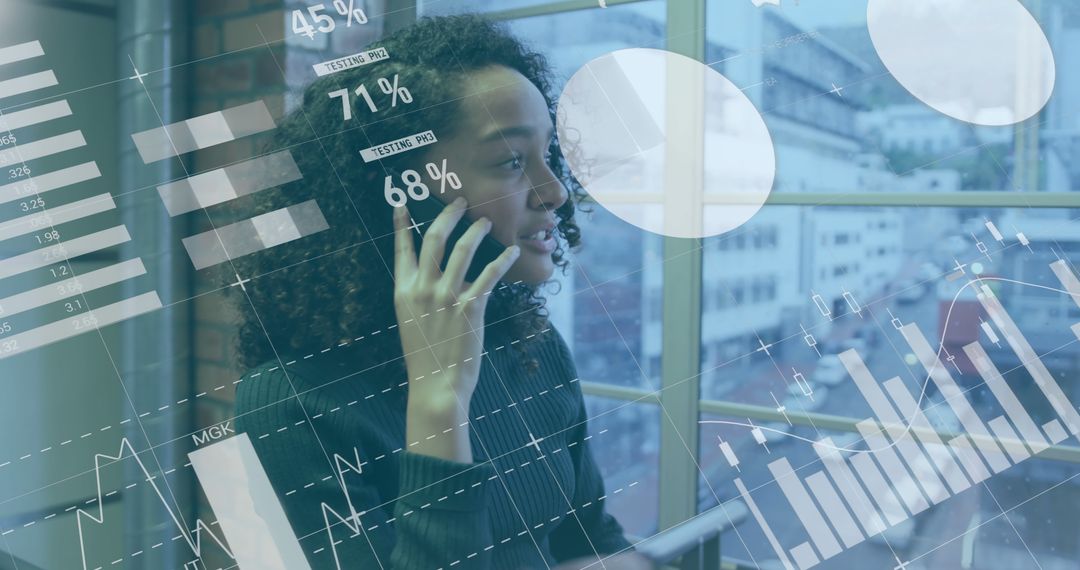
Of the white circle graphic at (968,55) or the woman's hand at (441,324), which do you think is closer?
the woman's hand at (441,324)

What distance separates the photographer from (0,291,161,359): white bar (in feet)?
1.75

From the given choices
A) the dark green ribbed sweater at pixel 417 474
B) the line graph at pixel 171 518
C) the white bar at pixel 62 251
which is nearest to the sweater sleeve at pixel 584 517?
the dark green ribbed sweater at pixel 417 474

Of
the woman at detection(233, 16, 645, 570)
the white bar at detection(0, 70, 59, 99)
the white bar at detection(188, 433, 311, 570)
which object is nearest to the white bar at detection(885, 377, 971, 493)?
the woman at detection(233, 16, 645, 570)

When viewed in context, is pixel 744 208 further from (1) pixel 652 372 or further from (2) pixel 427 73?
(2) pixel 427 73

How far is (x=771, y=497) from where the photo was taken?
55cm

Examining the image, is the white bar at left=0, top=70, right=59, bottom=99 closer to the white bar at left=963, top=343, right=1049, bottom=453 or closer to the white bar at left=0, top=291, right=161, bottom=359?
the white bar at left=0, top=291, right=161, bottom=359

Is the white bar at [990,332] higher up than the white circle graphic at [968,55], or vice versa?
the white circle graphic at [968,55]

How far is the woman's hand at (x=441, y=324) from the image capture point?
515 mm

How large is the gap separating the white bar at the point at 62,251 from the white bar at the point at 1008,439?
1.98 feet

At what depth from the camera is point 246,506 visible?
20.0 inches

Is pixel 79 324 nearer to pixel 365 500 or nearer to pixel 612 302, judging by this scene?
pixel 365 500

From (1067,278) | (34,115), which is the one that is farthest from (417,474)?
(1067,278)

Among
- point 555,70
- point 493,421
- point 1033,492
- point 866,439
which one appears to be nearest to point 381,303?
point 493,421

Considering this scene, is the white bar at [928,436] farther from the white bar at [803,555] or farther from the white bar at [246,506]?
the white bar at [246,506]
